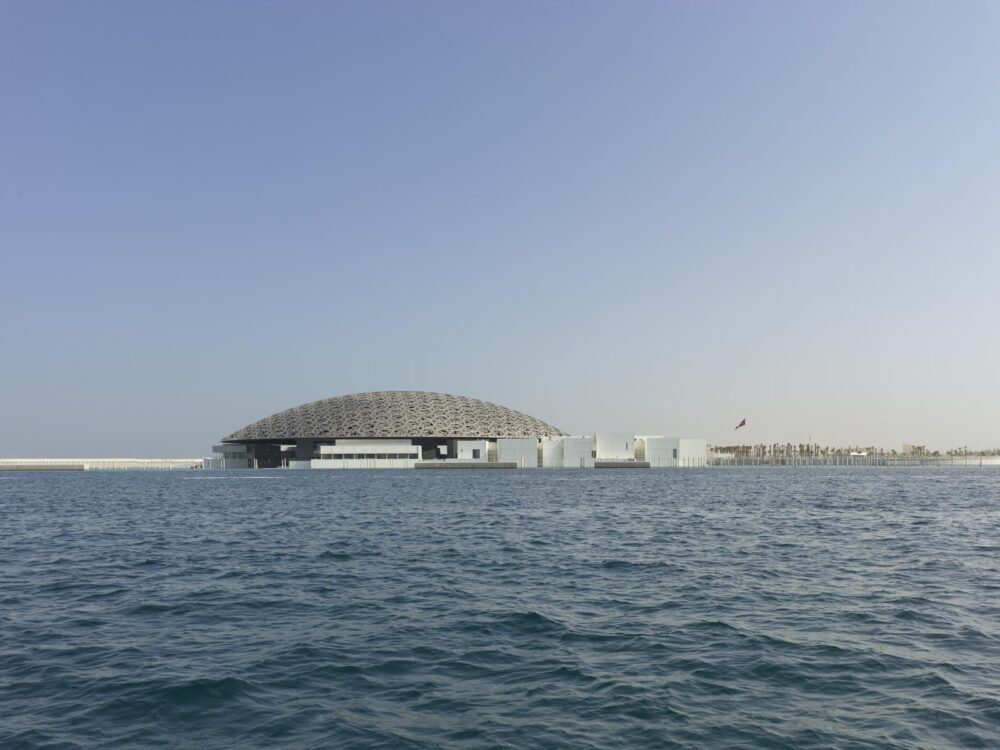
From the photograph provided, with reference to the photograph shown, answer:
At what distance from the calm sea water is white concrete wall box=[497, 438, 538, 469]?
140 m

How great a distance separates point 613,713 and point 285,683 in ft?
18.8

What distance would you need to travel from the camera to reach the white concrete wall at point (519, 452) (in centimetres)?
17450

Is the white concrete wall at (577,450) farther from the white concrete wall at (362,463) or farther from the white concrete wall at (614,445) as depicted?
the white concrete wall at (362,463)

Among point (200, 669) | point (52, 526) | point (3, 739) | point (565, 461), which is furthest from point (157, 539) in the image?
point (565, 461)

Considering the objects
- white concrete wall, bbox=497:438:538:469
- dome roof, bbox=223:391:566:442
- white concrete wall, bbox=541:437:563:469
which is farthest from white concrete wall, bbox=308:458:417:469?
white concrete wall, bbox=541:437:563:469

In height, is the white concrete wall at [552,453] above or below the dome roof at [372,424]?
below

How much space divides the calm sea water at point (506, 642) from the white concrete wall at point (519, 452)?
140m

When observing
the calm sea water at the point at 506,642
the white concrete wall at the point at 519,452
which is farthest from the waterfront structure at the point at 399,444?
the calm sea water at the point at 506,642

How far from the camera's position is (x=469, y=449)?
175m

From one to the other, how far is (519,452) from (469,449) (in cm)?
1168

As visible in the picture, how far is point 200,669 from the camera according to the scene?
1400 cm

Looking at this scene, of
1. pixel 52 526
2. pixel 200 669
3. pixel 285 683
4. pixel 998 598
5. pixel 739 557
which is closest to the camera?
pixel 285 683

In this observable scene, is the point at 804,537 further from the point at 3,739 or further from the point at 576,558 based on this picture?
the point at 3,739

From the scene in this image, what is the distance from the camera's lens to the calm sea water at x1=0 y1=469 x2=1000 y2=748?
435 inches
